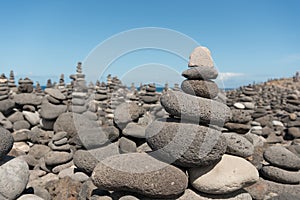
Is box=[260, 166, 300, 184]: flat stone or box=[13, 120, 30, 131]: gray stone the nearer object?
box=[260, 166, 300, 184]: flat stone

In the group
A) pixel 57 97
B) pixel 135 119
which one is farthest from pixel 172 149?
pixel 57 97

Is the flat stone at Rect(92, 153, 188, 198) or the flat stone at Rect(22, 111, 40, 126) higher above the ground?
the flat stone at Rect(92, 153, 188, 198)

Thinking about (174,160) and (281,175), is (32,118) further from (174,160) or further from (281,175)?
(281,175)

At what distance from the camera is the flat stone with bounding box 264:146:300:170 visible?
6.67 m

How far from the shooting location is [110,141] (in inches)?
291

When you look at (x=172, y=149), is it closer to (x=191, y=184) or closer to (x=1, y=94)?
(x=191, y=184)

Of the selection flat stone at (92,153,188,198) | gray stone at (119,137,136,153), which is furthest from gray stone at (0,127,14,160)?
gray stone at (119,137,136,153)

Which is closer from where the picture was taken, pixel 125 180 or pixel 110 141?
pixel 125 180

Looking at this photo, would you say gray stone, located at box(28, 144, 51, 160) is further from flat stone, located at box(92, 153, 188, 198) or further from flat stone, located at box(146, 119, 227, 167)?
flat stone, located at box(146, 119, 227, 167)

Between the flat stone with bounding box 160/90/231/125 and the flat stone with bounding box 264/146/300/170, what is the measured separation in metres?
3.15

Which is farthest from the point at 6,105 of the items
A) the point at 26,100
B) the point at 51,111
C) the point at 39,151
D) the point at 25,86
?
the point at 39,151

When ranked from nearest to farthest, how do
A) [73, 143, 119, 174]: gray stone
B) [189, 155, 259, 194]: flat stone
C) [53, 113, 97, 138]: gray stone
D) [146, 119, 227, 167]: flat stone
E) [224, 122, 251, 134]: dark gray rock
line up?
[146, 119, 227, 167]: flat stone → [189, 155, 259, 194]: flat stone → [73, 143, 119, 174]: gray stone → [224, 122, 251, 134]: dark gray rock → [53, 113, 97, 138]: gray stone

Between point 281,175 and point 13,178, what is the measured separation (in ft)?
19.7

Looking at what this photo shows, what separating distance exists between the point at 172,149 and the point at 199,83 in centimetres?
132
